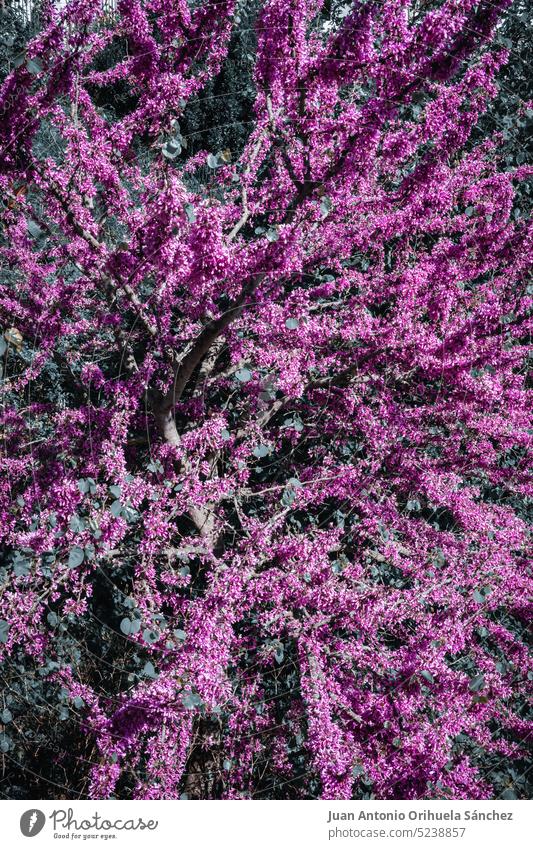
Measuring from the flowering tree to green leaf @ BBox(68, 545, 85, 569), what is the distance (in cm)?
6

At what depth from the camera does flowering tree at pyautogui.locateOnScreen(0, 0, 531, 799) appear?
3215 mm

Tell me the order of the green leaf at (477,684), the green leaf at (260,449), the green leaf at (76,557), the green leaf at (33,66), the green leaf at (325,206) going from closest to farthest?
the green leaf at (33,66)
the green leaf at (76,557)
the green leaf at (325,206)
the green leaf at (477,684)
the green leaf at (260,449)

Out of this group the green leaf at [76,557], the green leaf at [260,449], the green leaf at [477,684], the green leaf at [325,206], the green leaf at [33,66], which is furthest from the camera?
the green leaf at [260,449]

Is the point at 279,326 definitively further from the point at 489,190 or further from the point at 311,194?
the point at 489,190

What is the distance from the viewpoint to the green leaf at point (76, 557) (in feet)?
10.5

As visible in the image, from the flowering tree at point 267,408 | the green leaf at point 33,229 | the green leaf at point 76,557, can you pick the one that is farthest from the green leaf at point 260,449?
the green leaf at point 33,229

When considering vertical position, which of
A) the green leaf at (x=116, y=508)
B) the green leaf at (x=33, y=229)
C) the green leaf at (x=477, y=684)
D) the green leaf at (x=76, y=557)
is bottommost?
the green leaf at (x=477, y=684)

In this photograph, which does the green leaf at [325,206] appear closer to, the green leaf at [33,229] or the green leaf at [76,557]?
the green leaf at [33,229]

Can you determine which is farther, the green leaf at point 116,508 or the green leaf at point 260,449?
the green leaf at point 260,449
